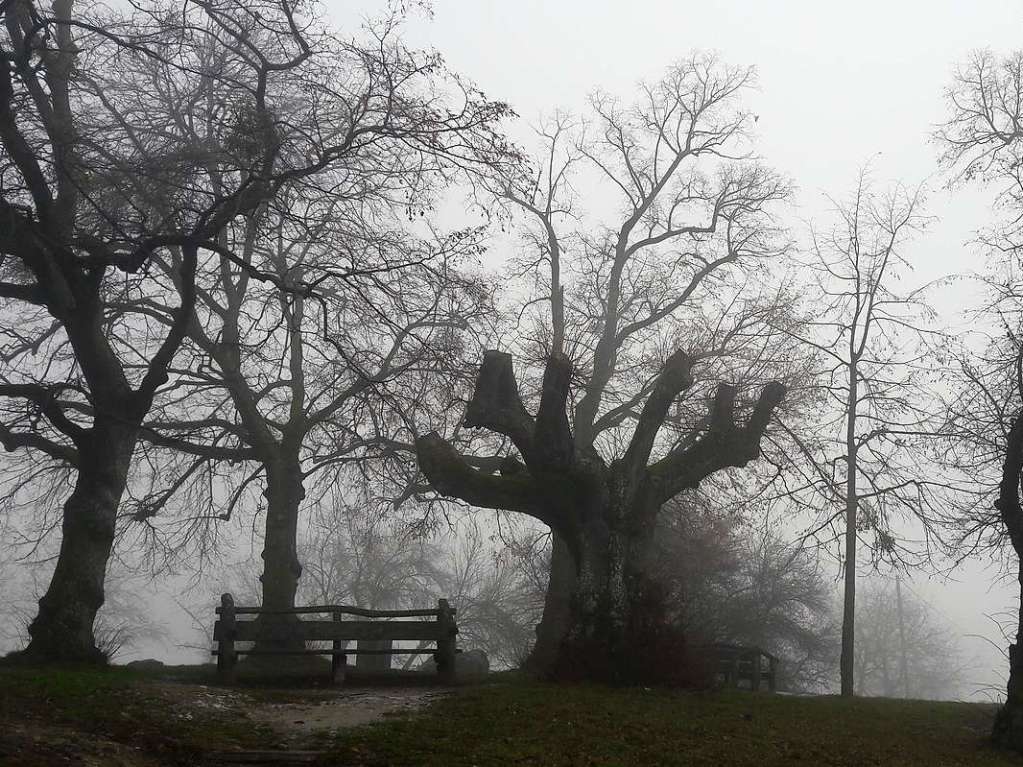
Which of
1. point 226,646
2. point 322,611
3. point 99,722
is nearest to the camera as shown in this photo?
point 99,722

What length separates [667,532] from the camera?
25.8 m

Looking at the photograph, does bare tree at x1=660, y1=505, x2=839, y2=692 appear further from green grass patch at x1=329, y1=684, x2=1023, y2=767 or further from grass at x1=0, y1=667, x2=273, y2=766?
grass at x1=0, y1=667, x2=273, y2=766

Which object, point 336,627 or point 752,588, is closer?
point 336,627

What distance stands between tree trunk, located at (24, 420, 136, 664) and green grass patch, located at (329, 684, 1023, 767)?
5627 mm

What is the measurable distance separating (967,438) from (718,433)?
4.33m

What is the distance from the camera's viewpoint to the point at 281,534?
1961 cm

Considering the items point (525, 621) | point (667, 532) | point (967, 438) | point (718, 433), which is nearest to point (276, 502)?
point (718, 433)

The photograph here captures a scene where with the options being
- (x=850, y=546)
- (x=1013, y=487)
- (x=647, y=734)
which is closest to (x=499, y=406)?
(x=647, y=734)

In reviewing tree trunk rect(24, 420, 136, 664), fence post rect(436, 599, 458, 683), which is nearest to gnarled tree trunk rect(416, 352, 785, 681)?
fence post rect(436, 599, 458, 683)

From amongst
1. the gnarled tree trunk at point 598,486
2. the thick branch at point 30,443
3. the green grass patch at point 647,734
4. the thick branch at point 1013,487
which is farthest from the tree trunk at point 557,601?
the thick branch at point 30,443

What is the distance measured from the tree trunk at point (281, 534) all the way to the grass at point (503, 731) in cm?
649

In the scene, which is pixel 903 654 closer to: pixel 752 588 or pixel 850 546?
pixel 752 588

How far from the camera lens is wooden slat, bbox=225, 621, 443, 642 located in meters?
14.7

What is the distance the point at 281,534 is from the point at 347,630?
5.54 meters
